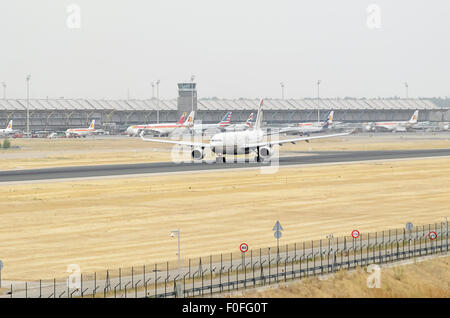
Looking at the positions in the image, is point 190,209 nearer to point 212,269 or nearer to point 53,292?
point 212,269

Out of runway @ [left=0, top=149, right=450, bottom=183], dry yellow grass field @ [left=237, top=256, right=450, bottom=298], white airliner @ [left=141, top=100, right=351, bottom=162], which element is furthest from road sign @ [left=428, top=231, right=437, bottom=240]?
white airliner @ [left=141, top=100, right=351, bottom=162]

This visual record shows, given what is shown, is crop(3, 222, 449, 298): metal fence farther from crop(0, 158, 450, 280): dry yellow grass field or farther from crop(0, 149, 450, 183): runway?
crop(0, 149, 450, 183): runway

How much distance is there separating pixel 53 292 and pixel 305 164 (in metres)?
103

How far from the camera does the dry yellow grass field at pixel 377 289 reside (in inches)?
2031

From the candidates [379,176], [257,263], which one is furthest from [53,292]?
[379,176]

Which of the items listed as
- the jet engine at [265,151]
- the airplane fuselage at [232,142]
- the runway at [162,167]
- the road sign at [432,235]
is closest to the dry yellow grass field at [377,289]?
the road sign at [432,235]

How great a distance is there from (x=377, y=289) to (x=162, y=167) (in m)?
89.5

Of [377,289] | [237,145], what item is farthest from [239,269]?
[237,145]

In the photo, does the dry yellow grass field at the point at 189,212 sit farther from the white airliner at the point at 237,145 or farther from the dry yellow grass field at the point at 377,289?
the white airliner at the point at 237,145

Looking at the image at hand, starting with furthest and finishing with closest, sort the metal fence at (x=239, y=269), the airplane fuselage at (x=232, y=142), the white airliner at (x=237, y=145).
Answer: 1. the white airliner at (x=237, y=145)
2. the airplane fuselage at (x=232, y=142)
3. the metal fence at (x=239, y=269)

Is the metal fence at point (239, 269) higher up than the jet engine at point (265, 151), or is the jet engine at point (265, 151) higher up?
the jet engine at point (265, 151)

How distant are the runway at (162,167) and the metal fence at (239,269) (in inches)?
2489

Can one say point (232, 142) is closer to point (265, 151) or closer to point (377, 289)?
point (265, 151)
